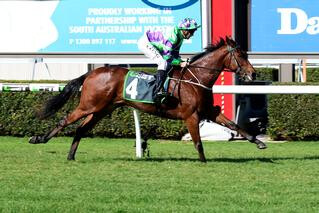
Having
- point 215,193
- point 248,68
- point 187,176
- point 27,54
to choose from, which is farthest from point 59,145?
point 215,193

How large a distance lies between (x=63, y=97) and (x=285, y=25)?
20.7 ft

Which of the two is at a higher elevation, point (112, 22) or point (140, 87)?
point (112, 22)

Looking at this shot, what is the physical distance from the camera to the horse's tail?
11.2m

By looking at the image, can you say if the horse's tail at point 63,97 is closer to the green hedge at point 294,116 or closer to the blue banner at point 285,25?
the green hedge at point 294,116

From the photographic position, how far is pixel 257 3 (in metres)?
16.0

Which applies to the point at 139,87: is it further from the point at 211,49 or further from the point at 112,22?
the point at 112,22

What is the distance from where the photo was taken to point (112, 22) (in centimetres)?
1652

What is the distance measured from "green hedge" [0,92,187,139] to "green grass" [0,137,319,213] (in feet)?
7.83

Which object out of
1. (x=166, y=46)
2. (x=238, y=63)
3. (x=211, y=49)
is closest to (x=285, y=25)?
(x=211, y=49)

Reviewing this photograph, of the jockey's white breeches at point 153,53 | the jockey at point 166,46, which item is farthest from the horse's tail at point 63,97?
the jockey at point 166,46

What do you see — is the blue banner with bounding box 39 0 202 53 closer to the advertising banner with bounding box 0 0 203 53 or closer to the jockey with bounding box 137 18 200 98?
the advertising banner with bounding box 0 0 203 53

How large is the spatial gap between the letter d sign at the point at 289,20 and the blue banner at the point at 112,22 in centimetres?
165

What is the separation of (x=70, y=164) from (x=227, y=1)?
7030mm

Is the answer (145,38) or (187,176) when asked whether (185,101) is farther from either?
(187,176)
